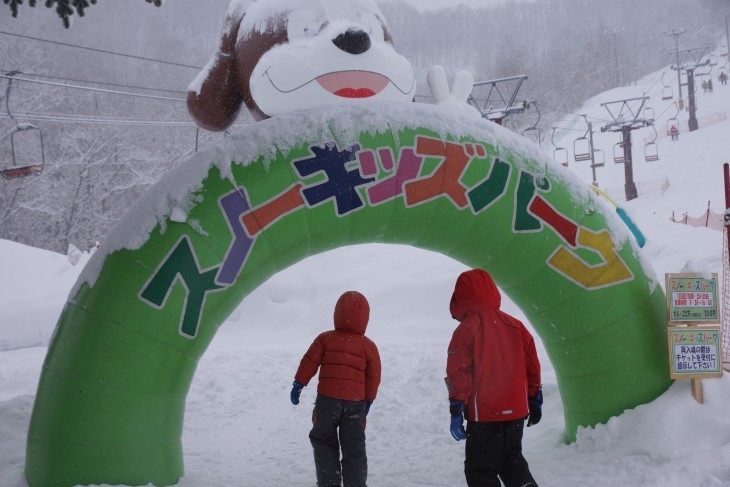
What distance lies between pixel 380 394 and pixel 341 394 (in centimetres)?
353

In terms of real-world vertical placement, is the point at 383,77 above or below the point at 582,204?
above

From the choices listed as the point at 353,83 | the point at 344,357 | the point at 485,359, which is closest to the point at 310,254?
the point at 344,357

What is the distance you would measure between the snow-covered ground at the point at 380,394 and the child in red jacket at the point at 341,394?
0.67 m

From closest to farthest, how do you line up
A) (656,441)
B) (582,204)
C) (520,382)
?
(520,382)
(656,441)
(582,204)

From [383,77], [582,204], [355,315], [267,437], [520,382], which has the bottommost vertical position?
[267,437]

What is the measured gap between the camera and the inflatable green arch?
387 centimetres

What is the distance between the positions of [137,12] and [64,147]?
17477 mm

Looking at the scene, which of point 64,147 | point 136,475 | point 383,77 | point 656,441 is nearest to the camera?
point 136,475

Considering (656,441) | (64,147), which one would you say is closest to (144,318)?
(656,441)

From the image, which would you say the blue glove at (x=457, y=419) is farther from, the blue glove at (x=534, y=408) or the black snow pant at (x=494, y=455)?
the blue glove at (x=534, y=408)

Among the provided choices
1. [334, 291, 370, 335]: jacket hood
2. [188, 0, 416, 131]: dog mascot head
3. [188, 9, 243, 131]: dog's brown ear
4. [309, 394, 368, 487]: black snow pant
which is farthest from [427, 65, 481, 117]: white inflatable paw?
[309, 394, 368, 487]: black snow pant

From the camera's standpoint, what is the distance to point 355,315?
414 centimetres

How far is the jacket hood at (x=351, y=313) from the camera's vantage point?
4137 millimetres

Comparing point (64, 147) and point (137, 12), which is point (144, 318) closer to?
point (64, 147)
